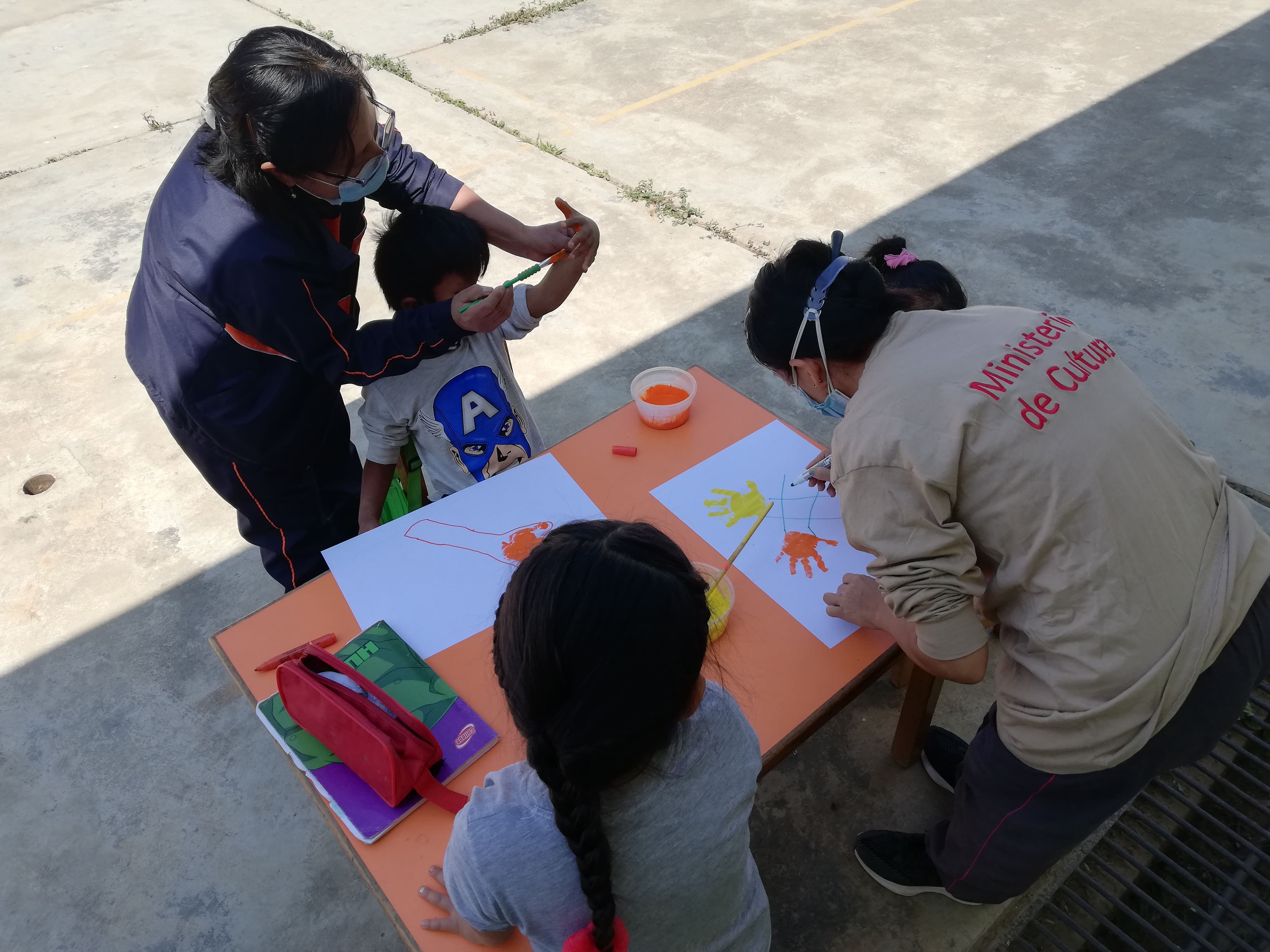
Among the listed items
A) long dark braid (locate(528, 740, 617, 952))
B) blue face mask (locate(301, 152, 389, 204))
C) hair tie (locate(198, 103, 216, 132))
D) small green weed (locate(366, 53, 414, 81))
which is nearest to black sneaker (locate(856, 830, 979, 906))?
long dark braid (locate(528, 740, 617, 952))

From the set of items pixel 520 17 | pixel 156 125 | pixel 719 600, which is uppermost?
pixel 719 600

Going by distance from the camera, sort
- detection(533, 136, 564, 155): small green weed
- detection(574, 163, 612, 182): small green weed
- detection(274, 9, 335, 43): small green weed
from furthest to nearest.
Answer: detection(274, 9, 335, 43): small green weed
detection(533, 136, 564, 155): small green weed
detection(574, 163, 612, 182): small green weed

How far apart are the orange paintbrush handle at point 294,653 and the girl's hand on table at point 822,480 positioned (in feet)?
3.15

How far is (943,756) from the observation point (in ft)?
6.26

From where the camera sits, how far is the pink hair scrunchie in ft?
2.92

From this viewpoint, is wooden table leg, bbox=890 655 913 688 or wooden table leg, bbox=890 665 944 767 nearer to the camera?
wooden table leg, bbox=890 665 944 767

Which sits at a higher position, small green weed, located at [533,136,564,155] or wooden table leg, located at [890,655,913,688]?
small green weed, located at [533,136,564,155]

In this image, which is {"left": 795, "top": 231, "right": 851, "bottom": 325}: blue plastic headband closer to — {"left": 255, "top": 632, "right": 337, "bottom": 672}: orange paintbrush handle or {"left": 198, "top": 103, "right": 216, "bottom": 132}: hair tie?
{"left": 255, "top": 632, "right": 337, "bottom": 672}: orange paintbrush handle

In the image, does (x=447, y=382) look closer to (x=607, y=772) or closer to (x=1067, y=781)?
(x=607, y=772)

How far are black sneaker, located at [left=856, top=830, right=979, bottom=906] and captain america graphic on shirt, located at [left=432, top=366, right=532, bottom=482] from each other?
113 centimetres

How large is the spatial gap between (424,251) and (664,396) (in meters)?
0.61

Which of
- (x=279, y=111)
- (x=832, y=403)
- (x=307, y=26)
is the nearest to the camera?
(x=279, y=111)

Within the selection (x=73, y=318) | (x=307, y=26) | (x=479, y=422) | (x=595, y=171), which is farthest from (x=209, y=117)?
(x=307, y=26)

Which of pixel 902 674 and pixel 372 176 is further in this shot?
pixel 902 674
